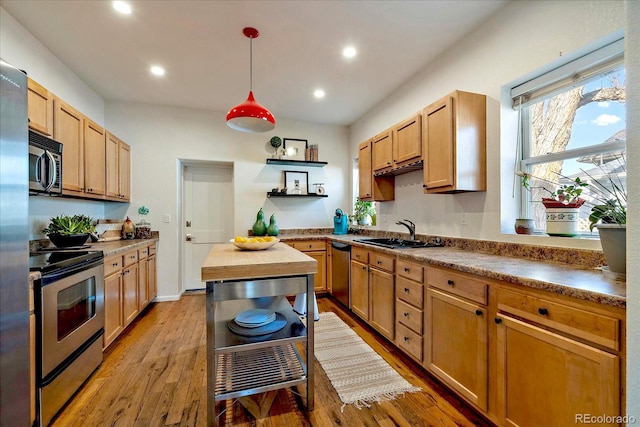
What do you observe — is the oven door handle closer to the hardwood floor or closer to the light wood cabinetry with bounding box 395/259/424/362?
the hardwood floor

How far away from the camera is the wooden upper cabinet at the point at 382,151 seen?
3.06 m

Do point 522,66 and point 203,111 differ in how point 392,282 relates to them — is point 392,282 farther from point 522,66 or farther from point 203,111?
point 203,111

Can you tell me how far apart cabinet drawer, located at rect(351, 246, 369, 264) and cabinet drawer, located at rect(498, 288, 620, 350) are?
60.9 inches

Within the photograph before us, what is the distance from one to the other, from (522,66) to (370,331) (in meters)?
2.70

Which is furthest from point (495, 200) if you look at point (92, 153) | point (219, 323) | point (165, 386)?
point (92, 153)

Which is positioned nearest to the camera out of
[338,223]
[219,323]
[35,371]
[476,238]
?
[35,371]

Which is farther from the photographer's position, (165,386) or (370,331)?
(370,331)

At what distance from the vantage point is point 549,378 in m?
1.19

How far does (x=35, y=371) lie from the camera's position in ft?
4.85

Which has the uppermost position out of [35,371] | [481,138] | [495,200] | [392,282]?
[481,138]

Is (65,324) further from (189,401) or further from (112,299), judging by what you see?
(189,401)

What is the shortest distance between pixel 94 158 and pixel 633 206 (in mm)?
4045

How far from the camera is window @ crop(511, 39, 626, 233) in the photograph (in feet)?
5.28

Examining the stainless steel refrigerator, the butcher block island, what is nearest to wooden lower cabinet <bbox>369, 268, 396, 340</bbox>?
the butcher block island
